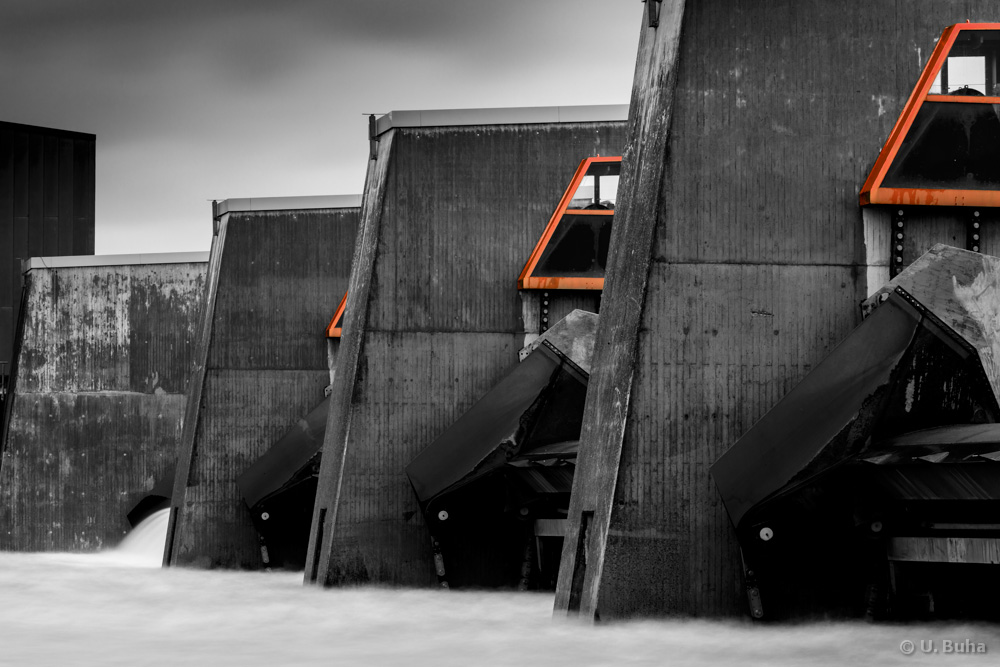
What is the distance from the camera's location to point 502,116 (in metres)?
19.2

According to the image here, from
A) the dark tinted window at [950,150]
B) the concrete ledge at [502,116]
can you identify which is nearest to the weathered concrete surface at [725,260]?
the dark tinted window at [950,150]

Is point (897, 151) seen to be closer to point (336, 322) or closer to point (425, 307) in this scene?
point (425, 307)

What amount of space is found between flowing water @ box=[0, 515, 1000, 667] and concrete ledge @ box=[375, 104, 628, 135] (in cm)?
565

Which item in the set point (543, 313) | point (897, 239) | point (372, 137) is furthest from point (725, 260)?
point (372, 137)

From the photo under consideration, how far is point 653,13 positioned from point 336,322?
1154 cm

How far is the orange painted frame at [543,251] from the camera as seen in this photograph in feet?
61.5

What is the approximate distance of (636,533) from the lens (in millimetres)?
12750

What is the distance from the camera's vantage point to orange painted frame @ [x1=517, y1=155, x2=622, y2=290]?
1873cm

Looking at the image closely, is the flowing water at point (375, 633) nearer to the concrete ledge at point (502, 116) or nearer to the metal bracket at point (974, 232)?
the metal bracket at point (974, 232)

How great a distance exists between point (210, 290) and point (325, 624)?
37.8 ft

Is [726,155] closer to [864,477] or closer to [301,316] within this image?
[864,477]

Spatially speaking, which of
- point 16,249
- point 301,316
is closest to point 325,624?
point 301,316

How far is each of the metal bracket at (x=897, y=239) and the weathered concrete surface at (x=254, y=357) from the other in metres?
13.0

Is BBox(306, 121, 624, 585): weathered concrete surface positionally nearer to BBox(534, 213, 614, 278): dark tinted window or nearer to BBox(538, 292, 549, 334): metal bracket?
BBox(538, 292, 549, 334): metal bracket
